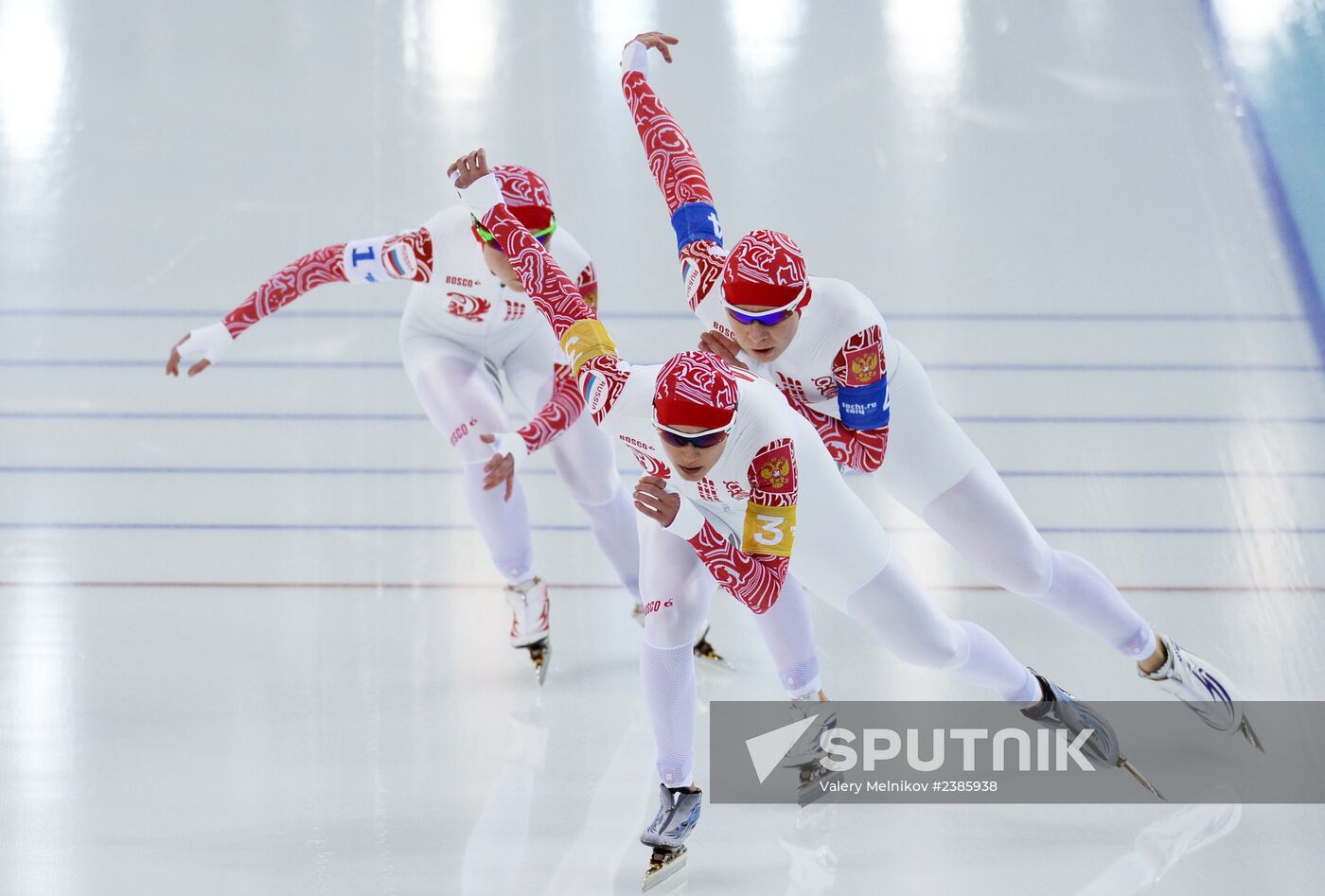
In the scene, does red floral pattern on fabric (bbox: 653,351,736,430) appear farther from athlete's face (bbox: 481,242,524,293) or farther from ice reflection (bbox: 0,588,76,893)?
ice reflection (bbox: 0,588,76,893)

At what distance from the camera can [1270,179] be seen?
7.12 m

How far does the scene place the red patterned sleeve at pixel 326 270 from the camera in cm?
485

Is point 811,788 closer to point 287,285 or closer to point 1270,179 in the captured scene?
point 287,285

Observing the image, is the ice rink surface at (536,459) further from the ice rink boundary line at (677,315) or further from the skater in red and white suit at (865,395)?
the skater in red and white suit at (865,395)

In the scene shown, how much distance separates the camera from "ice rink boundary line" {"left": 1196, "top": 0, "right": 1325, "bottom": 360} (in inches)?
254

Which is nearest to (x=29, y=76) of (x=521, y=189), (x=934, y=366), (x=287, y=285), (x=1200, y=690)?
(x=287, y=285)

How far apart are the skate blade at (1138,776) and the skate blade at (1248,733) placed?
40cm

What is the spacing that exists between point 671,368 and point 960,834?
1623 mm

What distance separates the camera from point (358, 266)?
4.87 metres

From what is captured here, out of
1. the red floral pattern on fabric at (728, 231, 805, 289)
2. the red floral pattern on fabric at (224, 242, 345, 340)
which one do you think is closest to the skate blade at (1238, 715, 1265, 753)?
the red floral pattern on fabric at (728, 231, 805, 289)

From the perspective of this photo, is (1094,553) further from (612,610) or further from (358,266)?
(358,266)

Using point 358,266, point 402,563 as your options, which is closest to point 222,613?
point 402,563

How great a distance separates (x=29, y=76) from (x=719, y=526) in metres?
5.68

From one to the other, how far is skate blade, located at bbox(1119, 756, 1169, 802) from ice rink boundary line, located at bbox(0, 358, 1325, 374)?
2352mm
